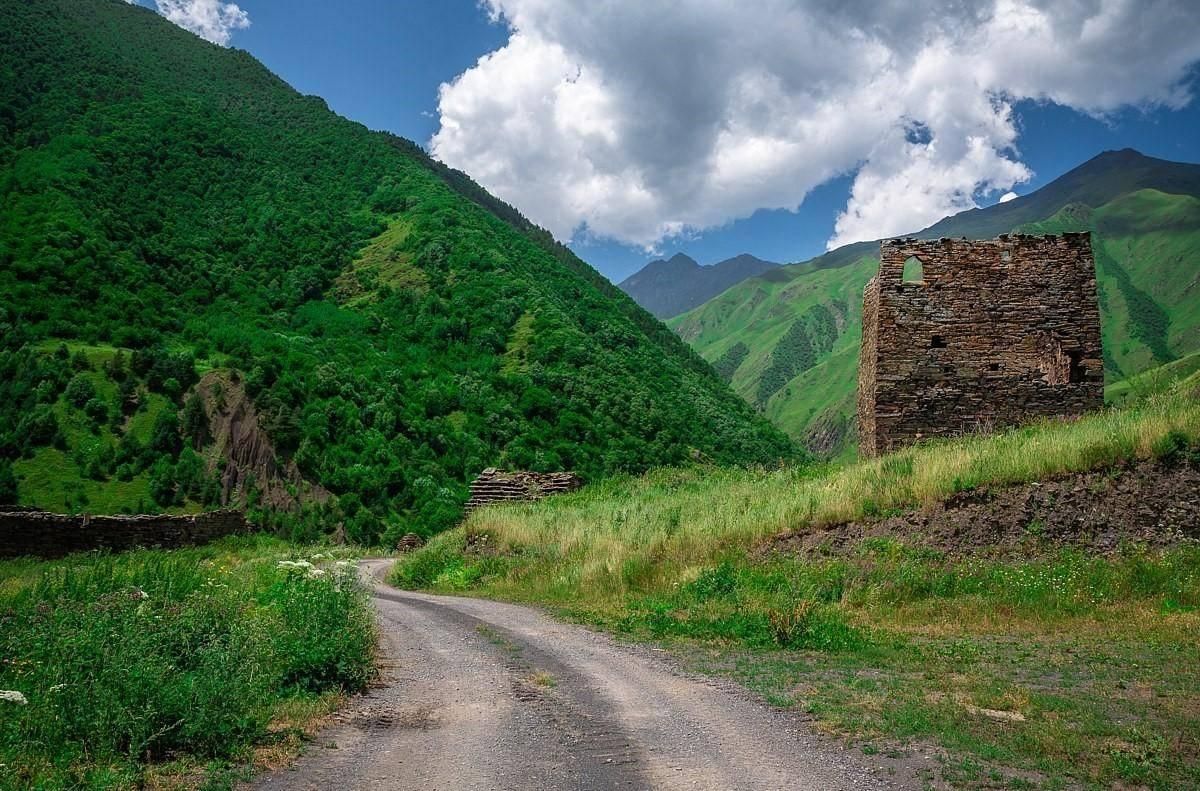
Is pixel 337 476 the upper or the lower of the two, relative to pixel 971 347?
lower

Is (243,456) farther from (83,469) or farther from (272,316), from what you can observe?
(272,316)

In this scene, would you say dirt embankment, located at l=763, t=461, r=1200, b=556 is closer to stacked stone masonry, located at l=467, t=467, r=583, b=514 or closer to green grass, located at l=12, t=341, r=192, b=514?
stacked stone masonry, located at l=467, t=467, r=583, b=514

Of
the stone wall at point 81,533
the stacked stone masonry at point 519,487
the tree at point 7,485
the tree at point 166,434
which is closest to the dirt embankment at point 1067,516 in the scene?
the stacked stone masonry at point 519,487

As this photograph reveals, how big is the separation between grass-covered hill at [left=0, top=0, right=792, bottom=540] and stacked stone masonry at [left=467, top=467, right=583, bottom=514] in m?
12.6

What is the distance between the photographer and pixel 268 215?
238 ft

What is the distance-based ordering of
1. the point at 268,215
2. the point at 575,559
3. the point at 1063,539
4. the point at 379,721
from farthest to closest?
the point at 268,215
the point at 575,559
the point at 1063,539
the point at 379,721

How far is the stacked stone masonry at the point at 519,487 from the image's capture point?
28406 millimetres

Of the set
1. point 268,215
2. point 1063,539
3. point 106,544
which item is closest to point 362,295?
point 268,215

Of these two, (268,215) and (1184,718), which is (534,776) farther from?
(268,215)

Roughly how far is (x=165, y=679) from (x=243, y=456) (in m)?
40.4

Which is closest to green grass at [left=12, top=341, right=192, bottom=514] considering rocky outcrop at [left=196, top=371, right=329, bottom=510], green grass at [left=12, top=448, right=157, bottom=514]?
green grass at [left=12, top=448, right=157, bottom=514]

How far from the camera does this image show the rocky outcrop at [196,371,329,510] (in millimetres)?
41062

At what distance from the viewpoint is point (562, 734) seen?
5.69m

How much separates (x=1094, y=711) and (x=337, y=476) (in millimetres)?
42573
